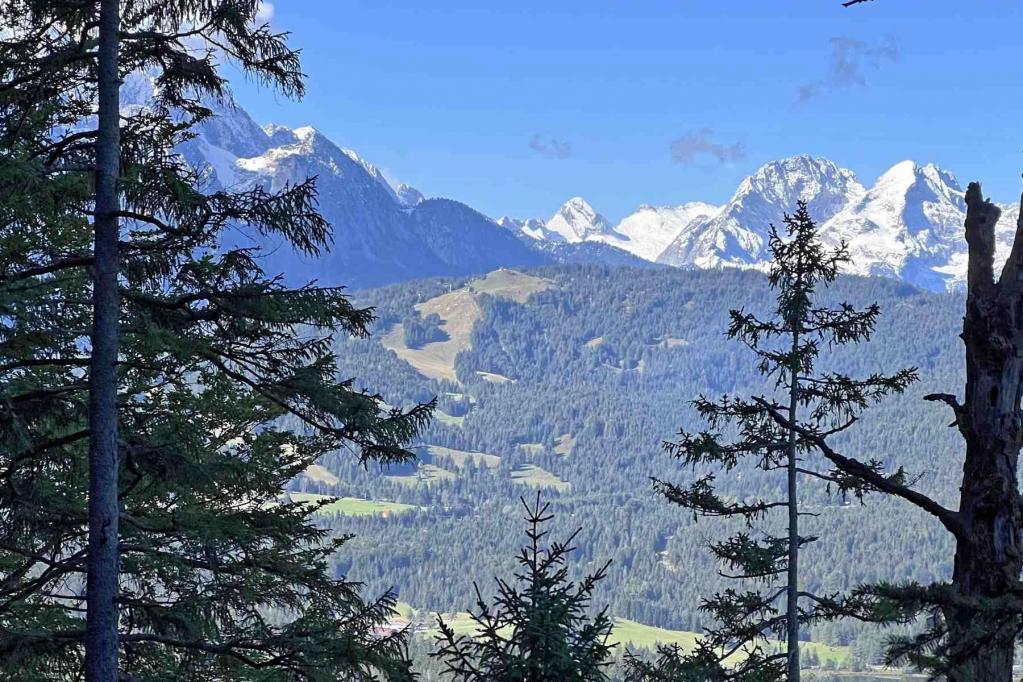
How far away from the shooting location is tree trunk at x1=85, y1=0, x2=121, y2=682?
29.9 ft

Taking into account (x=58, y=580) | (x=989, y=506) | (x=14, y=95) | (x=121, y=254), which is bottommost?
(x=58, y=580)

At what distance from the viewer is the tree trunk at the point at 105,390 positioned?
9125 mm

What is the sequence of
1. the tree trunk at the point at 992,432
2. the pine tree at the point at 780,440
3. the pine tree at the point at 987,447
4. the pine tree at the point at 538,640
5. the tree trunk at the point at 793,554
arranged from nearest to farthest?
the pine tree at the point at 538,640
the pine tree at the point at 987,447
the tree trunk at the point at 992,432
the tree trunk at the point at 793,554
the pine tree at the point at 780,440

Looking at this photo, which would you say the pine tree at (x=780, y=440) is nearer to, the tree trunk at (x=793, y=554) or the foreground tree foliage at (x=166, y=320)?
the tree trunk at (x=793, y=554)

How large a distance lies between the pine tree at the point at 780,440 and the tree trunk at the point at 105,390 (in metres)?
9.70

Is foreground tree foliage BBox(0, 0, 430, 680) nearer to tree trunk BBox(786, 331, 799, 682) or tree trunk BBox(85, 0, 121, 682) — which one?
tree trunk BBox(85, 0, 121, 682)

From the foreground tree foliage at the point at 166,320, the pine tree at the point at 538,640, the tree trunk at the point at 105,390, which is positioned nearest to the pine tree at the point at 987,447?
the pine tree at the point at 538,640

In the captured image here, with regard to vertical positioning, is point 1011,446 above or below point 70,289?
below

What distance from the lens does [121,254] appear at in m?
9.76

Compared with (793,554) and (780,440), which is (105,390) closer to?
(780,440)

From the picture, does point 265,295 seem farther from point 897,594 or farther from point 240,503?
point 240,503

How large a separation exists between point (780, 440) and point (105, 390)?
11.2m

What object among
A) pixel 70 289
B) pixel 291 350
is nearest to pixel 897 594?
pixel 291 350

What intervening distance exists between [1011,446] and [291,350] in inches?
220
